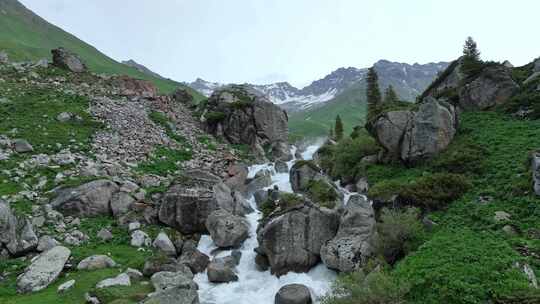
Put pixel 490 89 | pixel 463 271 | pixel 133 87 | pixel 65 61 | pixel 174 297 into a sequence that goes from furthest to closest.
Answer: pixel 133 87
pixel 65 61
pixel 490 89
pixel 174 297
pixel 463 271

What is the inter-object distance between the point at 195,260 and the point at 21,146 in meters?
24.1

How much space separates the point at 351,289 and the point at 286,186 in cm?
3041

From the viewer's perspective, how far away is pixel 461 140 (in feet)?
119

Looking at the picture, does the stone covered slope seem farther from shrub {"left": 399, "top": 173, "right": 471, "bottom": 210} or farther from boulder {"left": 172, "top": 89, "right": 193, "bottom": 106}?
shrub {"left": 399, "top": 173, "right": 471, "bottom": 210}

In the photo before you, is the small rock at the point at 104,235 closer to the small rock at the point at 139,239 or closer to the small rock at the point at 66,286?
the small rock at the point at 139,239

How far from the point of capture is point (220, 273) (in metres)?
26.0

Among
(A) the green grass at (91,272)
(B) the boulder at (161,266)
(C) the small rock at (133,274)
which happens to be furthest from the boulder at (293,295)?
(C) the small rock at (133,274)

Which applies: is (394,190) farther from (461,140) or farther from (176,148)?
(176,148)

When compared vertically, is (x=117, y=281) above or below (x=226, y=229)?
below

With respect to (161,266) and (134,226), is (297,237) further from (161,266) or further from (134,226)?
(134,226)

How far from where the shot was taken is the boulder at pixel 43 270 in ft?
69.6

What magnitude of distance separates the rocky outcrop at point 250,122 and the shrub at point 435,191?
32.7m

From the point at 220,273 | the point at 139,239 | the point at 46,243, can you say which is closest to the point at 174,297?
the point at 220,273

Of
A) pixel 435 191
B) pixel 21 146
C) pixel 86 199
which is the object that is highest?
pixel 21 146
